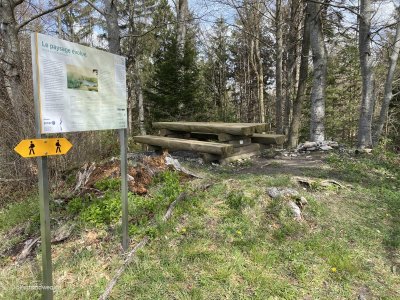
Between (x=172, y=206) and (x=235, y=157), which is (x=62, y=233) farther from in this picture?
(x=235, y=157)

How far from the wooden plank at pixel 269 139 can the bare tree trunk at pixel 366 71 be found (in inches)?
93.3

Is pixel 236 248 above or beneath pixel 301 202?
beneath

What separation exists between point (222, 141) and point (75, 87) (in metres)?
4.15

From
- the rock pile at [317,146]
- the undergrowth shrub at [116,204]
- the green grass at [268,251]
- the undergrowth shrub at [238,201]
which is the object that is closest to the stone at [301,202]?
the green grass at [268,251]

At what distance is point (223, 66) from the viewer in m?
19.2

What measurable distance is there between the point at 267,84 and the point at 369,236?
2023cm

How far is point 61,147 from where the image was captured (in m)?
2.02

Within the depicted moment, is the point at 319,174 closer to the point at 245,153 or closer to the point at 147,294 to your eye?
the point at 245,153

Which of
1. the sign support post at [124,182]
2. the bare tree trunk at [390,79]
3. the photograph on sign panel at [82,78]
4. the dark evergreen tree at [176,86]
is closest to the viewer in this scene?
the photograph on sign panel at [82,78]

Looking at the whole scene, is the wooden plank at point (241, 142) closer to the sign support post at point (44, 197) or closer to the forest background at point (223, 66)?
the forest background at point (223, 66)

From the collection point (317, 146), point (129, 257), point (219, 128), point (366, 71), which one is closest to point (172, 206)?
point (129, 257)

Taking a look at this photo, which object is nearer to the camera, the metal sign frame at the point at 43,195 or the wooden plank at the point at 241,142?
the metal sign frame at the point at 43,195

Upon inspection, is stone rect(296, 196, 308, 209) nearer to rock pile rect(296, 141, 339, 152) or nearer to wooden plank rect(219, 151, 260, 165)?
wooden plank rect(219, 151, 260, 165)

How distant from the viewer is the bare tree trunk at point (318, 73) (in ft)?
23.9
